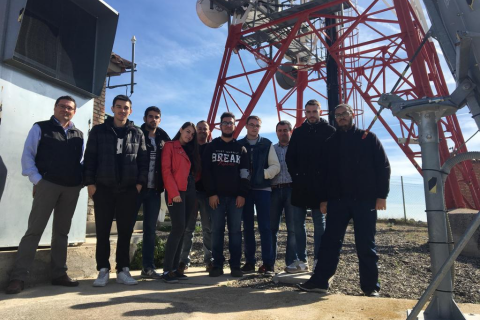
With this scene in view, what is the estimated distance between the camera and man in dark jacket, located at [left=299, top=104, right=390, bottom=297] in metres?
3.30

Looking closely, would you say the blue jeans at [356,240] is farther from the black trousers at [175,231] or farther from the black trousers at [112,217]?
the black trousers at [112,217]

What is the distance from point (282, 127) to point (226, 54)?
7168 millimetres

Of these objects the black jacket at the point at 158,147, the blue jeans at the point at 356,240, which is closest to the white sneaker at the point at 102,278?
the black jacket at the point at 158,147

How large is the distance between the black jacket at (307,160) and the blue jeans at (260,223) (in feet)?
1.53

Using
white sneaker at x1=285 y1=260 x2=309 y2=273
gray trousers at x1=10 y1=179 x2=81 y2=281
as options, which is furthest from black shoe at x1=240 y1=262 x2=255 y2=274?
gray trousers at x1=10 y1=179 x2=81 y2=281

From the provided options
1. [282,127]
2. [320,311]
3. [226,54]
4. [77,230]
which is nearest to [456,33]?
[320,311]

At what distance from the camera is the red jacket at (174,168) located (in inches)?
148

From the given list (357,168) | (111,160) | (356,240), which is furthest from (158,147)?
(356,240)

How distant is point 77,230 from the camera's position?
13.8ft

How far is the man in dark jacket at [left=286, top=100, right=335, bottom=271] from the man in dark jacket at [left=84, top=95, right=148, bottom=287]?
162cm

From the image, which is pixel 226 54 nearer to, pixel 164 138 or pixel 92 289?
pixel 164 138

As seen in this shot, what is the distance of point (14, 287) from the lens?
10.1 feet

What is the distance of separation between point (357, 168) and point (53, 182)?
2.86m

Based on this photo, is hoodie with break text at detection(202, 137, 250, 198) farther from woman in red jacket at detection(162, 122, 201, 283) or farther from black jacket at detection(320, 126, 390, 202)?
black jacket at detection(320, 126, 390, 202)
